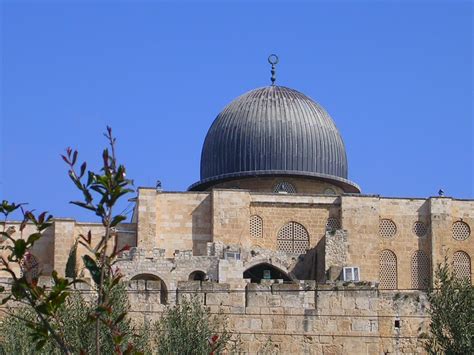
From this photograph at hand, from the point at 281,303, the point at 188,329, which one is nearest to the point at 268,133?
the point at 281,303

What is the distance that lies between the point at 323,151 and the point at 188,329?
2301cm

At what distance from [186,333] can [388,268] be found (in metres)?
19.8

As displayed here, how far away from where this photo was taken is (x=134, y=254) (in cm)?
4062

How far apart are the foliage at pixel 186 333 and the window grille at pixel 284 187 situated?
1920 centimetres

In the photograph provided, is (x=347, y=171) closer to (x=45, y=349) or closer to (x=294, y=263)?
(x=294, y=263)

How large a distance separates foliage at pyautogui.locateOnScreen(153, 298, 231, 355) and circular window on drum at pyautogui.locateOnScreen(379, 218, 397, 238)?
58.4 ft

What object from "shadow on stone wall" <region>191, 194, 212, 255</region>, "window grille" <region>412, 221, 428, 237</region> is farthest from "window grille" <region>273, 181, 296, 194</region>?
"window grille" <region>412, 221, 428, 237</region>

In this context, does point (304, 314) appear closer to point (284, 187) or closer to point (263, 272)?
point (263, 272)

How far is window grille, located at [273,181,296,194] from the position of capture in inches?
1866

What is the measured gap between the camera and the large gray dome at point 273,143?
157 feet

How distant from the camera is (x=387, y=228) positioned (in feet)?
149

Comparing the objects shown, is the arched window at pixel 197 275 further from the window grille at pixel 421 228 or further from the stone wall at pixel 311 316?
the window grille at pixel 421 228

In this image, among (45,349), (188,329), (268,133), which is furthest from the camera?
(268,133)

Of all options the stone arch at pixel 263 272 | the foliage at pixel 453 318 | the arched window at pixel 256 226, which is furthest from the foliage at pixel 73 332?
the arched window at pixel 256 226
